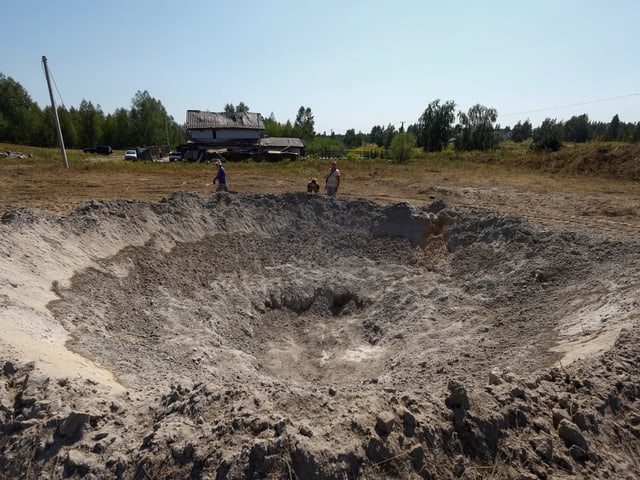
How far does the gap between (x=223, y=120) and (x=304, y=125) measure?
32.3m

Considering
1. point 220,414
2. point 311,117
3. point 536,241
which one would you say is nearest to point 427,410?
point 220,414

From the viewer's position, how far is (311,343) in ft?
30.6

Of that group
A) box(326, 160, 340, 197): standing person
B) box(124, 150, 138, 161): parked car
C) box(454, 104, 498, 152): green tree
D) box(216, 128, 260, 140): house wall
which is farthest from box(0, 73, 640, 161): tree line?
box(326, 160, 340, 197): standing person

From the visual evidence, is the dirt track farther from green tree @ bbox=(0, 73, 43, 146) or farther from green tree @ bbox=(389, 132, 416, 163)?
green tree @ bbox=(0, 73, 43, 146)

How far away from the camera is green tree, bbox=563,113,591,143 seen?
3469 inches

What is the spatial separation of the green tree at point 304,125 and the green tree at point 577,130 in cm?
5759

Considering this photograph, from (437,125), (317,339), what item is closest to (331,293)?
(317,339)

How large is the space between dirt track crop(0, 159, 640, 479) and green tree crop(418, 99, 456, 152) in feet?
142

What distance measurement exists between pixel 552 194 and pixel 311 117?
6598cm

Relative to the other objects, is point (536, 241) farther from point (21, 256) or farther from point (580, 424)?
point (21, 256)

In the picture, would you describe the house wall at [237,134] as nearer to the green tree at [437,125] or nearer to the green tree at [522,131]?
the green tree at [437,125]

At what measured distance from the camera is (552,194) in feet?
64.8

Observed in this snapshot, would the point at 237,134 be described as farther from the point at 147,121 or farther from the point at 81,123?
the point at 81,123

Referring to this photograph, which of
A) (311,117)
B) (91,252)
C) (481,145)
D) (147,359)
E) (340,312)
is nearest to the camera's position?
(147,359)
